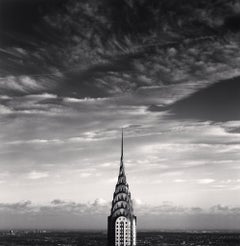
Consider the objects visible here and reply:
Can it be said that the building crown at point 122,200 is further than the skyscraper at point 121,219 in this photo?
Yes

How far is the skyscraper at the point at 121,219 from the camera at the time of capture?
491ft

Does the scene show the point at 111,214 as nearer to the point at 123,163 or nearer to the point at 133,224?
the point at 133,224

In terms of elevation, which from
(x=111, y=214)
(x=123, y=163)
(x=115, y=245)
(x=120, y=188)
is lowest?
(x=115, y=245)

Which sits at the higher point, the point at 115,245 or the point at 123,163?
the point at 123,163

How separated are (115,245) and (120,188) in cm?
2051

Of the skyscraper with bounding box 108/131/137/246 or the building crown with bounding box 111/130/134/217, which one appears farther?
the building crown with bounding box 111/130/134/217

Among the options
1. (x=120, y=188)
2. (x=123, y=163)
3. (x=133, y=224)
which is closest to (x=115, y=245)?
(x=133, y=224)

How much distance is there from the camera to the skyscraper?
150 meters

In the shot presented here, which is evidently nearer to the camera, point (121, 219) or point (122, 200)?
point (121, 219)

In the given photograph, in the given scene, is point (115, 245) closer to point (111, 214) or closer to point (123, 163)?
point (111, 214)

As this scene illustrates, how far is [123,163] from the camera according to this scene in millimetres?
164125

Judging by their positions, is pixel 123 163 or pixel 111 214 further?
pixel 123 163

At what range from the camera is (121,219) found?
492 ft

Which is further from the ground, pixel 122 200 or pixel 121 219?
pixel 122 200
